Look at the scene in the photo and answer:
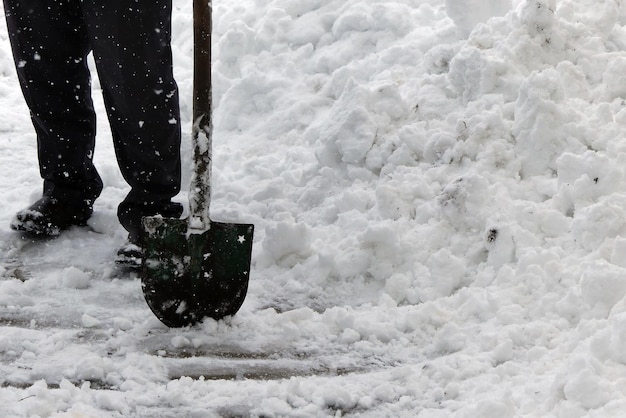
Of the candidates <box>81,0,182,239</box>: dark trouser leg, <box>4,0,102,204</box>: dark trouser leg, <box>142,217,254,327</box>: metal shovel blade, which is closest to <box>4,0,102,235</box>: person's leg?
<box>4,0,102,204</box>: dark trouser leg

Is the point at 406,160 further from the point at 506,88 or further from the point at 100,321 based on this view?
the point at 100,321

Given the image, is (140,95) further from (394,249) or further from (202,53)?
(394,249)

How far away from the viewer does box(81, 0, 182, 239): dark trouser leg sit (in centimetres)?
269

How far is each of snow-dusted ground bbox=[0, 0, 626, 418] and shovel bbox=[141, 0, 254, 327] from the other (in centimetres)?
8

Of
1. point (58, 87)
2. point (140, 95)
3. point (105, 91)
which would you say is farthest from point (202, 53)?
point (58, 87)

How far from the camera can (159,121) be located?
2.83 metres

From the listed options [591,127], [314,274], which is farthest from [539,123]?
[314,274]

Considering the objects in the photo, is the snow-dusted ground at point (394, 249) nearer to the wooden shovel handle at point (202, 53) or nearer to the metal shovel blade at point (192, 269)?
the metal shovel blade at point (192, 269)

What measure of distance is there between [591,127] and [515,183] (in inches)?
13.8

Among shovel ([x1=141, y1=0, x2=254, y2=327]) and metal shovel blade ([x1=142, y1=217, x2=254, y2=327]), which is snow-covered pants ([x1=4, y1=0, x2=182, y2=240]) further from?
metal shovel blade ([x1=142, y1=217, x2=254, y2=327])

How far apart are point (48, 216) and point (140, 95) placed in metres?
0.67

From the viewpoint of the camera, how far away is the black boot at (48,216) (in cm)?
308

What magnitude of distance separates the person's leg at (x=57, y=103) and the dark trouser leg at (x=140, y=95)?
12.0 inches

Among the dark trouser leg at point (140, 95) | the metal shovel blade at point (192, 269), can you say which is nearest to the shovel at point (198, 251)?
the metal shovel blade at point (192, 269)
